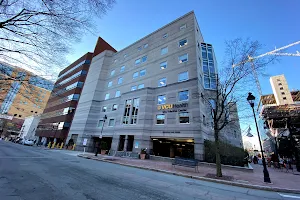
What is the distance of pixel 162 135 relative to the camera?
21.0 meters

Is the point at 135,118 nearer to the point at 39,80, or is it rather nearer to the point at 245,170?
the point at 245,170

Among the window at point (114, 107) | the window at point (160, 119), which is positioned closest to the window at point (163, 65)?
the window at point (160, 119)

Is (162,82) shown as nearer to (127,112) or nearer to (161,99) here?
(161,99)

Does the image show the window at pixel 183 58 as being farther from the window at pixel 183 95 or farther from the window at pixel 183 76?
the window at pixel 183 95

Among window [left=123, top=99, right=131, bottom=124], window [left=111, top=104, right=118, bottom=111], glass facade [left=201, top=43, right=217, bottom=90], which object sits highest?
glass facade [left=201, top=43, right=217, bottom=90]

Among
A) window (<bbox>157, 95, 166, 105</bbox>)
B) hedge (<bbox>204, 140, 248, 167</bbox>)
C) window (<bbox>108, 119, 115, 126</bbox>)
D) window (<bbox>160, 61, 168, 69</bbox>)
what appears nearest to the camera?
hedge (<bbox>204, 140, 248, 167</bbox>)

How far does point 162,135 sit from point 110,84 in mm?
20391

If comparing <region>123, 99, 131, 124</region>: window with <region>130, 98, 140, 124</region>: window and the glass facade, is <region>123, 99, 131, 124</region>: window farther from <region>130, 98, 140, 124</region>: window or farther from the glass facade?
the glass facade

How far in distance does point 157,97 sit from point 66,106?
104 feet

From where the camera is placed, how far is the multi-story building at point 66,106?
39.2m

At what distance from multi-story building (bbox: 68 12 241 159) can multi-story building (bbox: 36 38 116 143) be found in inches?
221

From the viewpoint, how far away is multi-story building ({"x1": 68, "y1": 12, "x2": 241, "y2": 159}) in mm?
20484

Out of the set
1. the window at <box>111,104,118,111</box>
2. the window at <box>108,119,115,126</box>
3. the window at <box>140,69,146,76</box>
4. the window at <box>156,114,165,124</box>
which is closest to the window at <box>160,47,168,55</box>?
the window at <box>140,69,146,76</box>

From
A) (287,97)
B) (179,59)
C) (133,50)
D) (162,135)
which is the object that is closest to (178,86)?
(179,59)
